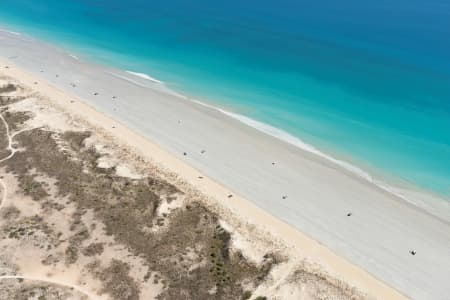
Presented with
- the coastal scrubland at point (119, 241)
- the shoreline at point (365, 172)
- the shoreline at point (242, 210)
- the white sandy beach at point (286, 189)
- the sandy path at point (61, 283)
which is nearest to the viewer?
the sandy path at point (61, 283)

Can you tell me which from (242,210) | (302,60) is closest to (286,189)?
(242,210)

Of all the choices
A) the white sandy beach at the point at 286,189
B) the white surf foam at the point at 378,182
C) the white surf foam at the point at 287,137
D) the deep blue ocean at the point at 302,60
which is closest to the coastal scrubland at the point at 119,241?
the white sandy beach at the point at 286,189

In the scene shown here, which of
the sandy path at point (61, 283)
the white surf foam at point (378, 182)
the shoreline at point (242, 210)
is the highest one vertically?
the white surf foam at point (378, 182)

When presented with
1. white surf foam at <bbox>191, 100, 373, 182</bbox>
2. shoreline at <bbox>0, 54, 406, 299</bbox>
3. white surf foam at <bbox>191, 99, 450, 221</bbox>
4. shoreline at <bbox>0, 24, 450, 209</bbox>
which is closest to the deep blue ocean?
shoreline at <bbox>0, 24, 450, 209</bbox>

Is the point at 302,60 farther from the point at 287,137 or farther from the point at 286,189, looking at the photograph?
the point at 286,189

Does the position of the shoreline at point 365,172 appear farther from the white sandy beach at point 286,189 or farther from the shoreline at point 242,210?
the shoreline at point 242,210

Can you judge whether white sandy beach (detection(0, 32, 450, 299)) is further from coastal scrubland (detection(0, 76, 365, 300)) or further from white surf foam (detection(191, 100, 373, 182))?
coastal scrubland (detection(0, 76, 365, 300))

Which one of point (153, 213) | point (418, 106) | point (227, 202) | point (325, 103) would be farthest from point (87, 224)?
point (418, 106)
